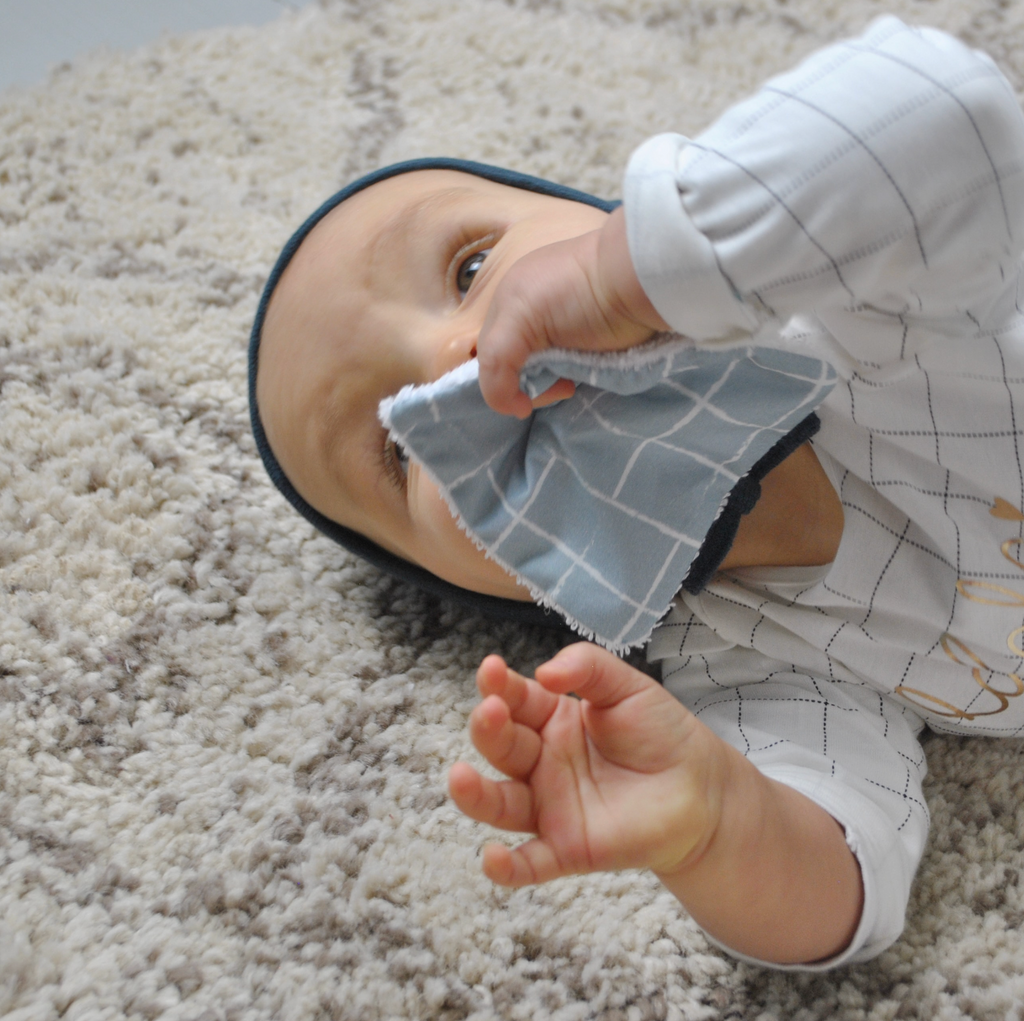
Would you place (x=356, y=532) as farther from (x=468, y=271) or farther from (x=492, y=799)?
(x=492, y=799)

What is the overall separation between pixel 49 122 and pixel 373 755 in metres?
0.88

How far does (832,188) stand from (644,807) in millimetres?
340

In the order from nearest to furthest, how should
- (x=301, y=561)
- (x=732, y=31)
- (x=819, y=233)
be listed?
(x=819, y=233)
(x=301, y=561)
(x=732, y=31)

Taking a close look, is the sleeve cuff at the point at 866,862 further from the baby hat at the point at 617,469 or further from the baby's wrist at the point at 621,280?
the baby's wrist at the point at 621,280

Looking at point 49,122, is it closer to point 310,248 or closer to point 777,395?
point 310,248

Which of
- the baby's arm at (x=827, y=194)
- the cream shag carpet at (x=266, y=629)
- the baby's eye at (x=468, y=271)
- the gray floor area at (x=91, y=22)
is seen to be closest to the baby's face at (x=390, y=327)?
the baby's eye at (x=468, y=271)

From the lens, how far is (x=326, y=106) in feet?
4.01

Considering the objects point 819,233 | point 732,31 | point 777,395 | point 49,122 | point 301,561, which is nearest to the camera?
point 819,233

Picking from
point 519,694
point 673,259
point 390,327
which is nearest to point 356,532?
point 390,327

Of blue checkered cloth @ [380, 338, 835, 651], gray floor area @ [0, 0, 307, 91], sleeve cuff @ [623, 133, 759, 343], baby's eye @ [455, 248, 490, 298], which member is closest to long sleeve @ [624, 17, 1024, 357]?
sleeve cuff @ [623, 133, 759, 343]

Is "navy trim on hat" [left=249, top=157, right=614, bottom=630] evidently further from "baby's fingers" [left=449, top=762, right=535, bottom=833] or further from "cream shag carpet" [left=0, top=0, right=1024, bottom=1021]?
"baby's fingers" [left=449, top=762, right=535, bottom=833]

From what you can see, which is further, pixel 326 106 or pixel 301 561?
pixel 326 106

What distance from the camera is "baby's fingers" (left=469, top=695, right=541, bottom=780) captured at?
0.52 m

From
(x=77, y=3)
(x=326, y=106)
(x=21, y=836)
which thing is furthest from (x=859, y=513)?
(x=77, y=3)
